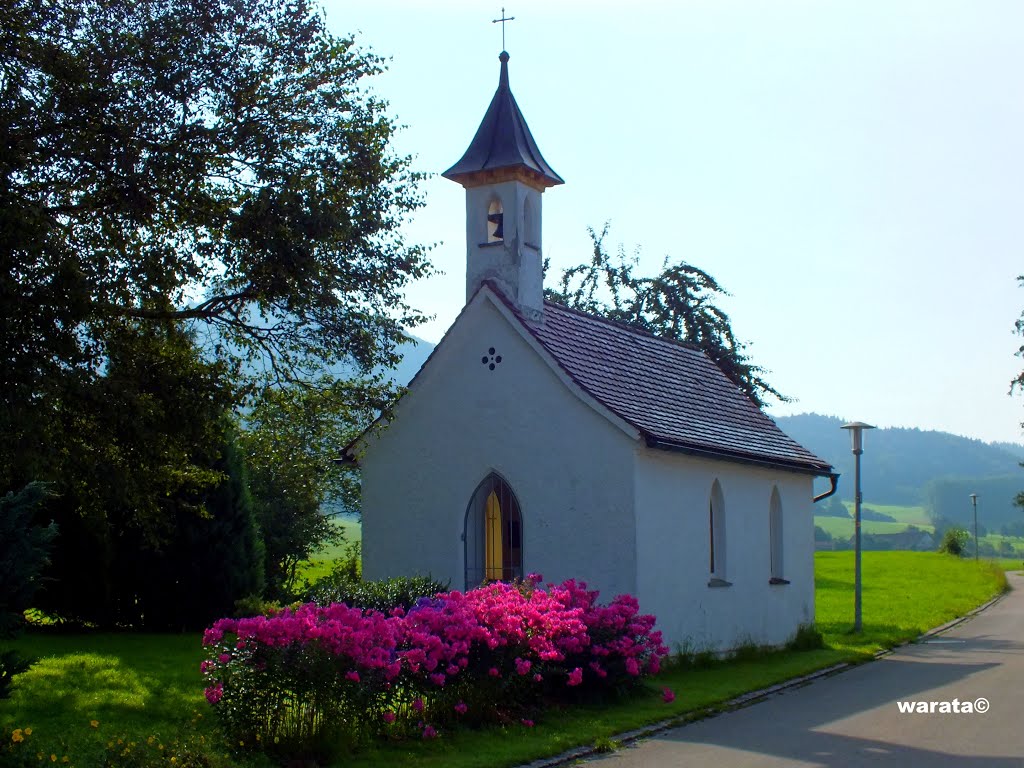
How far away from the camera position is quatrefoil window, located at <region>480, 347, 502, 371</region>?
66.8 ft

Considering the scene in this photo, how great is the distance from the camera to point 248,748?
1118 centimetres

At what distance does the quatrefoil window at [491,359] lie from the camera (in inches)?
802

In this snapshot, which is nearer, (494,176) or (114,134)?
(114,134)

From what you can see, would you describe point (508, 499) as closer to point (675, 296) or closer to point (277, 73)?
point (277, 73)

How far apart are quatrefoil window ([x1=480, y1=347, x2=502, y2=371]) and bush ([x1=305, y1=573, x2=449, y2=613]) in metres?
4.36

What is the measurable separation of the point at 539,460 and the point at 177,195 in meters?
7.82

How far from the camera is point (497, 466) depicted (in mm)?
20141

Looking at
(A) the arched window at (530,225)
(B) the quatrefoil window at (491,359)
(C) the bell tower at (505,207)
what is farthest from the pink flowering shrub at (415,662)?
(A) the arched window at (530,225)

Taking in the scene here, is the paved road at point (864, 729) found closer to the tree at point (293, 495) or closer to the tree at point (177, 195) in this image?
the tree at point (177, 195)

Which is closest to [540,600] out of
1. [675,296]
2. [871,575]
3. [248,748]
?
[248,748]

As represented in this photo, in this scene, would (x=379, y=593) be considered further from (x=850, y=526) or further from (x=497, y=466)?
(x=850, y=526)

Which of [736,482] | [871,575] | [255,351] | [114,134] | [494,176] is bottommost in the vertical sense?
[871,575]

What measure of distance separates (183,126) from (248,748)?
7.80 m

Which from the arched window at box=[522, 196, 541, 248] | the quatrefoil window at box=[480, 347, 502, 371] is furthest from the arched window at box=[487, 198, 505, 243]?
the quatrefoil window at box=[480, 347, 502, 371]
